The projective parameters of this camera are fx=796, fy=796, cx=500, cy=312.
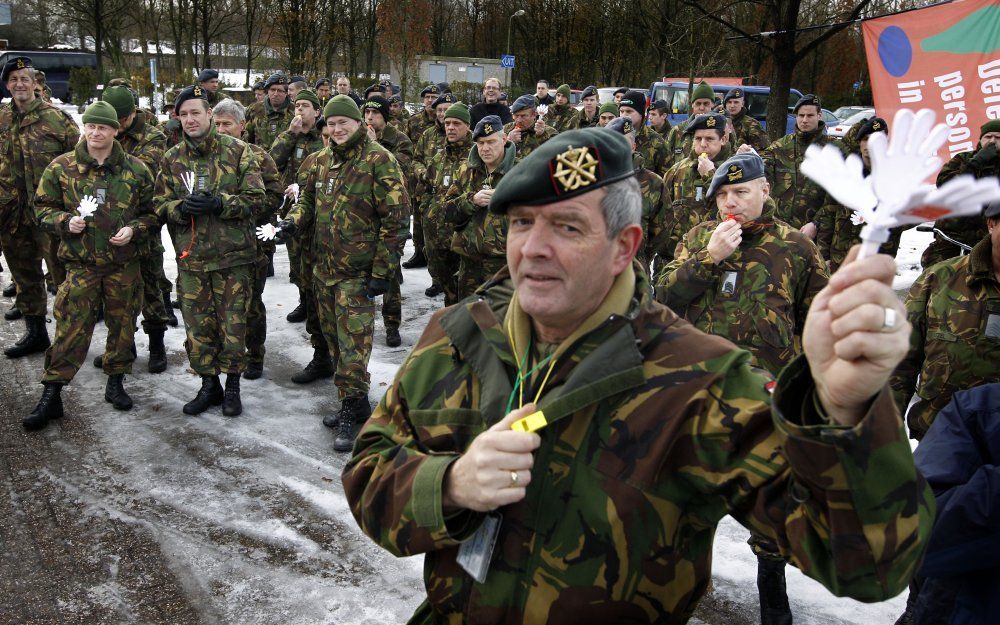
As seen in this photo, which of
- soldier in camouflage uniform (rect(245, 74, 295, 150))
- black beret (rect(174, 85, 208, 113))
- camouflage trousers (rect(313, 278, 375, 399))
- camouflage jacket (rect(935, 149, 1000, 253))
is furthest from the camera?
soldier in camouflage uniform (rect(245, 74, 295, 150))

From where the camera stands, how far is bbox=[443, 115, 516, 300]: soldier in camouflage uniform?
7.20 m

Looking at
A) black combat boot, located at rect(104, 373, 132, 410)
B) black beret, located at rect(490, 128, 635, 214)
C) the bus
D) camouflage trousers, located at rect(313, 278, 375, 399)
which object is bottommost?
black combat boot, located at rect(104, 373, 132, 410)

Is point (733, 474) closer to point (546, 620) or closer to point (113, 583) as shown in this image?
point (546, 620)

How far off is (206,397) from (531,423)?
17.6 ft

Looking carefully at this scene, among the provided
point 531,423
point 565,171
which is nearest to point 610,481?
point 531,423

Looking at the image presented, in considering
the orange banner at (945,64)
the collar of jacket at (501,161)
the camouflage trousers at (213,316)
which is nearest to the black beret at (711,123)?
the orange banner at (945,64)

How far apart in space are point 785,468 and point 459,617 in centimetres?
86

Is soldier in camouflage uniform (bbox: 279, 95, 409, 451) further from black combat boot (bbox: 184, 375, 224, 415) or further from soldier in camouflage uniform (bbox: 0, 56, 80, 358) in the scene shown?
soldier in camouflage uniform (bbox: 0, 56, 80, 358)

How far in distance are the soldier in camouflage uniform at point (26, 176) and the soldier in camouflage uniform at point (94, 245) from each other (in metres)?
1.65

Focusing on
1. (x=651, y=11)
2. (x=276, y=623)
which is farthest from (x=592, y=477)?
(x=651, y=11)

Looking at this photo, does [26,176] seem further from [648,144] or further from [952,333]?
[952,333]

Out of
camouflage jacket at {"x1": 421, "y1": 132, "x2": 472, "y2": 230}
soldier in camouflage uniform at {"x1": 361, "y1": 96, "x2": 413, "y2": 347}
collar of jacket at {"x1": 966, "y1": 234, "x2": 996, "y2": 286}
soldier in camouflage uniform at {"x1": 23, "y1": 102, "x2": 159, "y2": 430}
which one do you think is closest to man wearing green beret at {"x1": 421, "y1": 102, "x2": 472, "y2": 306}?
camouflage jacket at {"x1": 421, "y1": 132, "x2": 472, "y2": 230}

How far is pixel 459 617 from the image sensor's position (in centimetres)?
189

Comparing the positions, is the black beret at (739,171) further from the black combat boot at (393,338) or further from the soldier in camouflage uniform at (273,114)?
the soldier in camouflage uniform at (273,114)
